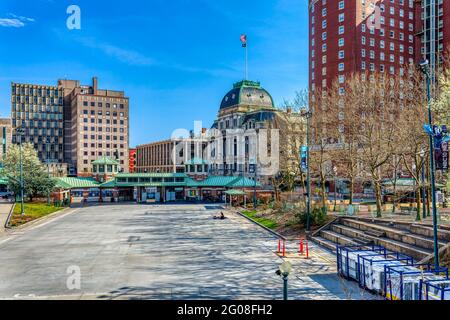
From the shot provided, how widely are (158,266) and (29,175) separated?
5033cm

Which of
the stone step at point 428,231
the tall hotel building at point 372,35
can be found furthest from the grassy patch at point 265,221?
the tall hotel building at point 372,35

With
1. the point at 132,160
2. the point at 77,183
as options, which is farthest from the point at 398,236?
the point at 132,160

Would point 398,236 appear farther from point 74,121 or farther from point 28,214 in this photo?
point 74,121

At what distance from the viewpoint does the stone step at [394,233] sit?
22227 millimetres

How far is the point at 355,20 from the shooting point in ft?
258

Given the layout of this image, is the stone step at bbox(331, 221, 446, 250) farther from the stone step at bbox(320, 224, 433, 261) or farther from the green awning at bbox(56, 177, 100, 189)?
the green awning at bbox(56, 177, 100, 189)

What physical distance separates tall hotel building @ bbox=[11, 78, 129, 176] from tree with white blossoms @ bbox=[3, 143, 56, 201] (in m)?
48.1

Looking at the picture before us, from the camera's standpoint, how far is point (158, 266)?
72.1ft

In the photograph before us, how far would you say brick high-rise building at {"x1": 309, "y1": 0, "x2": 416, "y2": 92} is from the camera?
79438mm

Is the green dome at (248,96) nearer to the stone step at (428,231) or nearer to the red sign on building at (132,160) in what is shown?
the red sign on building at (132,160)

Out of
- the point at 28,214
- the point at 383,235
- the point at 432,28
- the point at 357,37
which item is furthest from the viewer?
the point at 432,28

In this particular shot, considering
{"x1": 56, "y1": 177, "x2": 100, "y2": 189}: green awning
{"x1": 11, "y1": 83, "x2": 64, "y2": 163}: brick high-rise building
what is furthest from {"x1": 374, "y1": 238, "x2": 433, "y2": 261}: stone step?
{"x1": 11, "y1": 83, "x2": 64, "y2": 163}: brick high-rise building

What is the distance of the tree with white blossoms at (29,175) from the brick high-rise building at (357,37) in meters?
57.3
